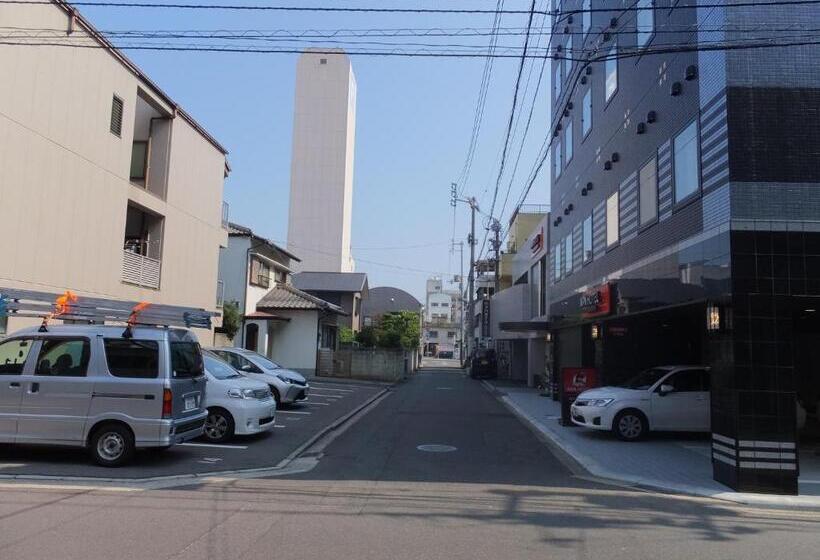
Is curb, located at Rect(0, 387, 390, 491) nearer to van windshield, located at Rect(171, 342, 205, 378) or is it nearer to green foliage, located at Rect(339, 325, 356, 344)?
van windshield, located at Rect(171, 342, 205, 378)

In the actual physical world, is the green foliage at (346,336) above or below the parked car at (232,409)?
above

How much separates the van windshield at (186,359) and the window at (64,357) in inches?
46.6

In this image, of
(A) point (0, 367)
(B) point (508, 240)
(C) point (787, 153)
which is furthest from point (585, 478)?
(B) point (508, 240)

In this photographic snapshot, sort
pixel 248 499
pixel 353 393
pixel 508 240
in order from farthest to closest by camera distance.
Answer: pixel 508 240 → pixel 353 393 → pixel 248 499

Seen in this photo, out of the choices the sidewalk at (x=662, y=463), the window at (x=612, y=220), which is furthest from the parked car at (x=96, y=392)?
the window at (x=612, y=220)

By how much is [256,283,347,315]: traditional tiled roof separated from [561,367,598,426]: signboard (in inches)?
733

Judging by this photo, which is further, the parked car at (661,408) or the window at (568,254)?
the window at (568,254)

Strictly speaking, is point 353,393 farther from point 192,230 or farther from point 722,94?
point 722,94

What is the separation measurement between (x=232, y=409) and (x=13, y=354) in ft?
11.7

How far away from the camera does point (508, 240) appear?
1940 inches

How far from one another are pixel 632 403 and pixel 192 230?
16.0 m

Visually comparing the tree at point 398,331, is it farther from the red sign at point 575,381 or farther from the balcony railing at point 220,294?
the red sign at point 575,381

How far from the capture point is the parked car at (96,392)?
9070mm

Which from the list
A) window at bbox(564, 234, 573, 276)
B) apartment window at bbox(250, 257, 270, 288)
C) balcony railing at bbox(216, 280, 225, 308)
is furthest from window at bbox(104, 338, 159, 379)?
apartment window at bbox(250, 257, 270, 288)
